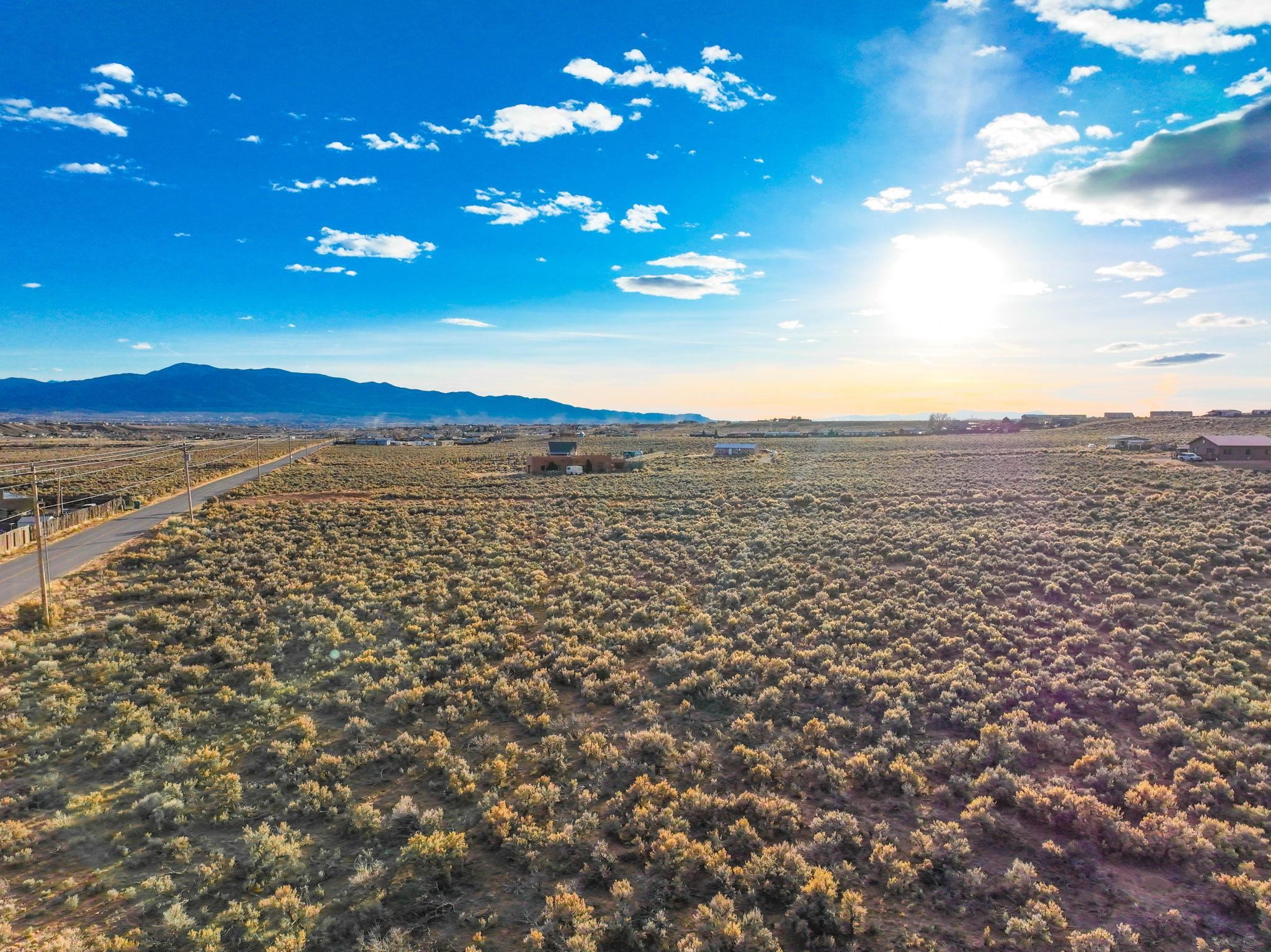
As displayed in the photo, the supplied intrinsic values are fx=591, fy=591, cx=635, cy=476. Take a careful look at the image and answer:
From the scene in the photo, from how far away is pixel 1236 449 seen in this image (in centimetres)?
4709

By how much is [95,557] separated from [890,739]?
2533 centimetres

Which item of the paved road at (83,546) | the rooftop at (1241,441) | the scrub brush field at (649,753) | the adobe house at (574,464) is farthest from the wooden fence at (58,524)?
the rooftop at (1241,441)

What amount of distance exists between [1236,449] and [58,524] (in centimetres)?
7605

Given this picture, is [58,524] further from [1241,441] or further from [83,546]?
[1241,441]

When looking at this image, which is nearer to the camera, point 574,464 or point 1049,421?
point 574,464

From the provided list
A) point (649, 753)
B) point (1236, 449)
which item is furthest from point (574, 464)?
point (1236, 449)

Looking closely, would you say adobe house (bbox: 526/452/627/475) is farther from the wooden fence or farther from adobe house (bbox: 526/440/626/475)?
the wooden fence

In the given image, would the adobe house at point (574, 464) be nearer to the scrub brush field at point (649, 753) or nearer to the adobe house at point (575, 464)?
the adobe house at point (575, 464)

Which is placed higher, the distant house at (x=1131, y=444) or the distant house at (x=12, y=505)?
the distant house at (x=1131, y=444)

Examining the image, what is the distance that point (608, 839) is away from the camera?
7.66 metres

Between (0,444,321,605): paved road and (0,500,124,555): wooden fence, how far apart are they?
26.4 inches

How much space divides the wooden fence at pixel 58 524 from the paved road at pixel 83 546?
67 centimetres

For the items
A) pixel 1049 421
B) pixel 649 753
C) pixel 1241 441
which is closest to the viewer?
pixel 649 753

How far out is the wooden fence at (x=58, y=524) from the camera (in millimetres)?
22078
